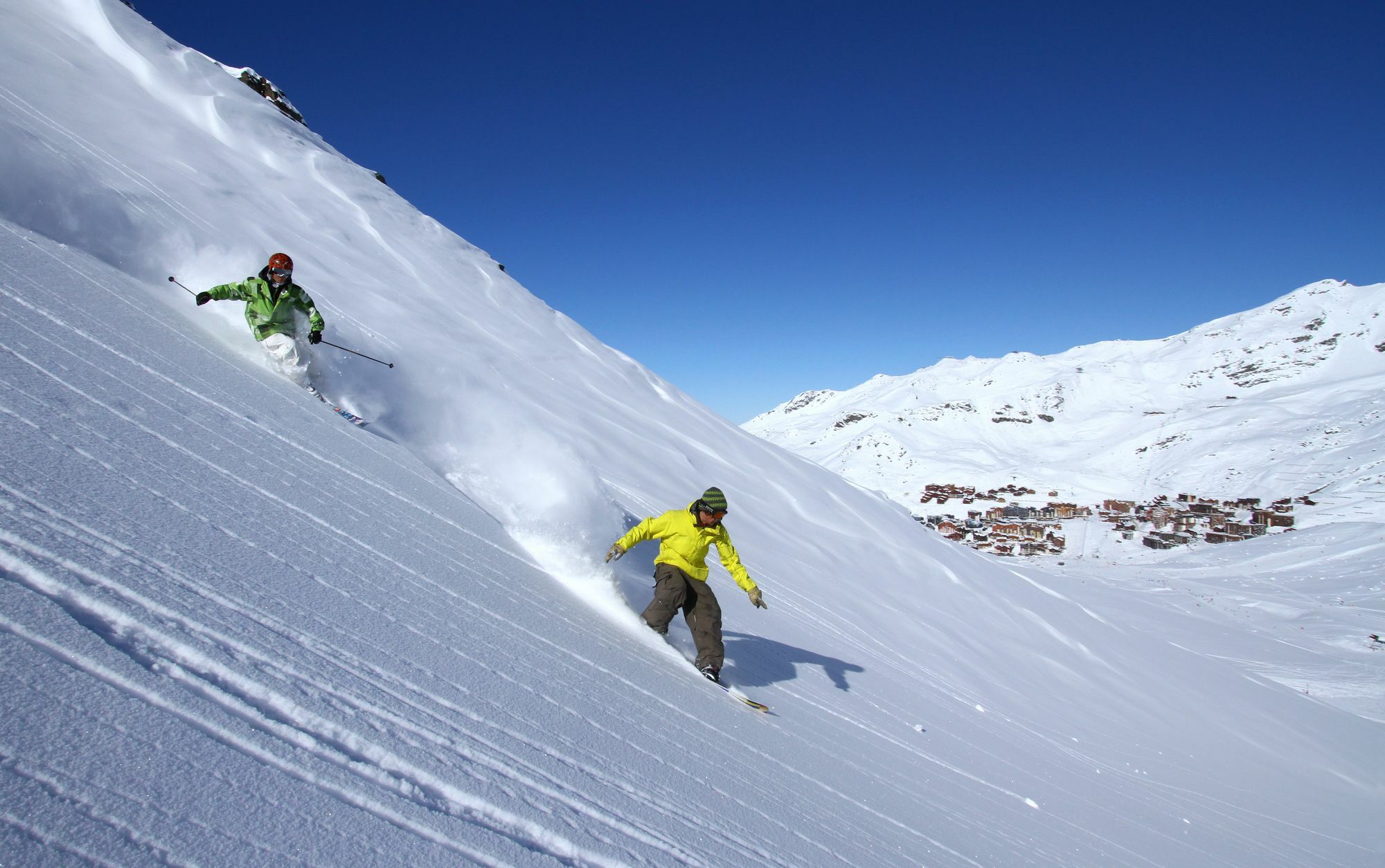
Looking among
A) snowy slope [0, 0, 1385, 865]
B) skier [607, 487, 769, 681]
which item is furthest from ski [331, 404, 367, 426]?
skier [607, 487, 769, 681]

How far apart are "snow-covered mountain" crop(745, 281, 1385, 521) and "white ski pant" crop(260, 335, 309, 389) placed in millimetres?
53452

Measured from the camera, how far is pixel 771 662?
222 inches

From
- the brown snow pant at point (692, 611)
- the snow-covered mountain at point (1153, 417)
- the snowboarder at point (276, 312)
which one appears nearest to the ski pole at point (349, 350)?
the snowboarder at point (276, 312)

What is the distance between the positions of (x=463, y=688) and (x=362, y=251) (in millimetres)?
12159

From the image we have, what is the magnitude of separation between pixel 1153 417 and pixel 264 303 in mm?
109774

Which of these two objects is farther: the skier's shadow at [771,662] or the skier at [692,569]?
the skier's shadow at [771,662]

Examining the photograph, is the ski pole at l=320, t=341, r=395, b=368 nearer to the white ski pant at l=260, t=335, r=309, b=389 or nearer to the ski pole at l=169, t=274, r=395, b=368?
the ski pole at l=169, t=274, r=395, b=368

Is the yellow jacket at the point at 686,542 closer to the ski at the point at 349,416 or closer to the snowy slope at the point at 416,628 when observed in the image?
the snowy slope at the point at 416,628

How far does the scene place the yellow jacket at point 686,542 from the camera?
187 inches

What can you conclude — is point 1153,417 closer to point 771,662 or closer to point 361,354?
point 771,662

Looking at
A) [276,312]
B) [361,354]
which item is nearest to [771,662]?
[361,354]

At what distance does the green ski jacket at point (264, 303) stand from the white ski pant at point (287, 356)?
6cm

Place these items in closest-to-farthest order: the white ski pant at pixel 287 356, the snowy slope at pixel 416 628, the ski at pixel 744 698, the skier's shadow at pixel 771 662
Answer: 1. the snowy slope at pixel 416 628
2. the ski at pixel 744 698
3. the skier's shadow at pixel 771 662
4. the white ski pant at pixel 287 356

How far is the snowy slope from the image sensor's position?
1.50m
